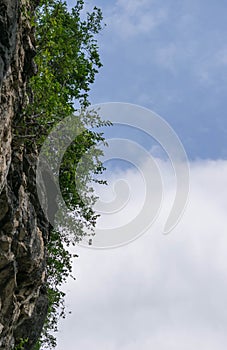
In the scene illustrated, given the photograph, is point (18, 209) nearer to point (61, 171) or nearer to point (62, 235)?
point (61, 171)

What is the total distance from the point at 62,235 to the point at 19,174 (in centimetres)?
1121

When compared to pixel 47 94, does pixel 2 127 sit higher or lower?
lower

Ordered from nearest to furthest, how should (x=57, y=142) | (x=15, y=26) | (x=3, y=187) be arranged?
(x=15, y=26) < (x=3, y=187) < (x=57, y=142)

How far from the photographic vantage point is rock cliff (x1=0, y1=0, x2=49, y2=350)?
1766cm

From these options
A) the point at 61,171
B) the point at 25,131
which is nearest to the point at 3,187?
the point at 25,131

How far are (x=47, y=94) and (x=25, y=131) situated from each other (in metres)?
2.40

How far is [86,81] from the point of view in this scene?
3017 cm

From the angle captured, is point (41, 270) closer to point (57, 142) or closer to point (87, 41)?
point (57, 142)

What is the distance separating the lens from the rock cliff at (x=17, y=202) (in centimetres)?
1766

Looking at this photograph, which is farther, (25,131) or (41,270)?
(41,270)

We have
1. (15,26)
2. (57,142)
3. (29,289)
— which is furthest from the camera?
(57,142)

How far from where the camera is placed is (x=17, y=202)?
20.3 m

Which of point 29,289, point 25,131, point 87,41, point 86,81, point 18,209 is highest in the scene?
point 87,41

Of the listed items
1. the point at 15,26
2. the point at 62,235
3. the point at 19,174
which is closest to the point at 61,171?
the point at 62,235
